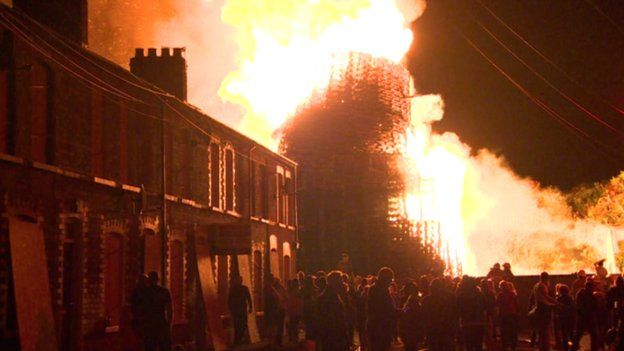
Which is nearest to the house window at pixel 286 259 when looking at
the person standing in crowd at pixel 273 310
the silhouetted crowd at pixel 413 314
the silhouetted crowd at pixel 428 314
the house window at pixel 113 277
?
the person standing in crowd at pixel 273 310

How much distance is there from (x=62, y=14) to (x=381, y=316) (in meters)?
11.3

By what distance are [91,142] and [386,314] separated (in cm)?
854

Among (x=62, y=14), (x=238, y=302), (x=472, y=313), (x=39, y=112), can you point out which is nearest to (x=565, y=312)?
(x=472, y=313)

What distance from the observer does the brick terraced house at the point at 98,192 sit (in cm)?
1387

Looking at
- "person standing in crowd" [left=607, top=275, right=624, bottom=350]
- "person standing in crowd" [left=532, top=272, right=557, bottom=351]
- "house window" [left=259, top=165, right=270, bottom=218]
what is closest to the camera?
"person standing in crowd" [left=607, top=275, right=624, bottom=350]

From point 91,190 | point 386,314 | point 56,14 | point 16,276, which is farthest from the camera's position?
point 56,14

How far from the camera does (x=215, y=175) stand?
24.5 metres

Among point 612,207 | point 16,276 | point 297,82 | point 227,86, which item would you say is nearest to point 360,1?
point 297,82

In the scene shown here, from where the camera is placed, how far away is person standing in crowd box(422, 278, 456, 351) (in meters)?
12.7

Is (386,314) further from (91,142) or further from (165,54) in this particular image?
(165,54)

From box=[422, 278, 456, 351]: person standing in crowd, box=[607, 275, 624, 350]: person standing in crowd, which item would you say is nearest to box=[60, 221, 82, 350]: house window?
box=[422, 278, 456, 351]: person standing in crowd

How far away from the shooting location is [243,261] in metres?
25.3

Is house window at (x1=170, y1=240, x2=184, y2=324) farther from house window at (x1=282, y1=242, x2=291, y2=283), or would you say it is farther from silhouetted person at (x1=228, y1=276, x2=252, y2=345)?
house window at (x1=282, y1=242, x2=291, y2=283)

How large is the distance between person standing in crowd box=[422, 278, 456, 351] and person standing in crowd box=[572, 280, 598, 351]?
408cm
